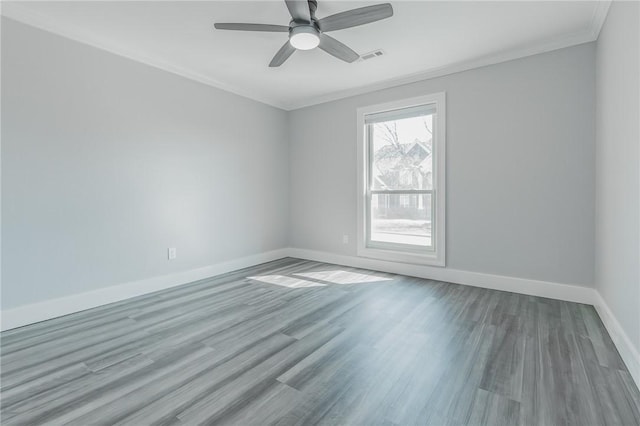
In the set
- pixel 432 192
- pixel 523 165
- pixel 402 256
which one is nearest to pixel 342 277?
pixel 402 256

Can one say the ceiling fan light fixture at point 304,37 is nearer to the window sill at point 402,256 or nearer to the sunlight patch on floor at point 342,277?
the sunlight patch on floor at point 342,277

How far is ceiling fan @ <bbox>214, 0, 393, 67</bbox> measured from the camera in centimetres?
211

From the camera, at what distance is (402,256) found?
396 cm

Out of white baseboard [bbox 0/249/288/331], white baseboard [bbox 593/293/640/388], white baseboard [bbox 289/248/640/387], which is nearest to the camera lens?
white baseboard [bbox 593/293/640/388]

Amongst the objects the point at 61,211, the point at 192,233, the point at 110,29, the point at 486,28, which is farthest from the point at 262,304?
the point at 486,28

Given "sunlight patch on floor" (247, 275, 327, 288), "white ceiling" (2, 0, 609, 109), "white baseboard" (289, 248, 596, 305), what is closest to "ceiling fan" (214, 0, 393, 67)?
"white ceiling" (2, 0, 609, 109)

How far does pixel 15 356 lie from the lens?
1.99 meters

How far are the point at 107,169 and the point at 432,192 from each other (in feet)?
12.0

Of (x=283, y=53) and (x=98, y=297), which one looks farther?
(x=98, y=297)

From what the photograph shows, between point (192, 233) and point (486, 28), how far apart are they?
3.79 m

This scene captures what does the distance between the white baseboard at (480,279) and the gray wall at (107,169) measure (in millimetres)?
1721

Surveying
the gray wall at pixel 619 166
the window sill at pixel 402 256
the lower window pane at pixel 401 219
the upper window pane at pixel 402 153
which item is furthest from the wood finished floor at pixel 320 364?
the upper window pane at pixel 402 153

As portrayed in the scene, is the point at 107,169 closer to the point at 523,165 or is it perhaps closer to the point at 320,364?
the point at 320,364

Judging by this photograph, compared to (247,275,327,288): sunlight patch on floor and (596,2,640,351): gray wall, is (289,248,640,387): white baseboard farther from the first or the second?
(247,275,327,288): sunlight patch on floor
